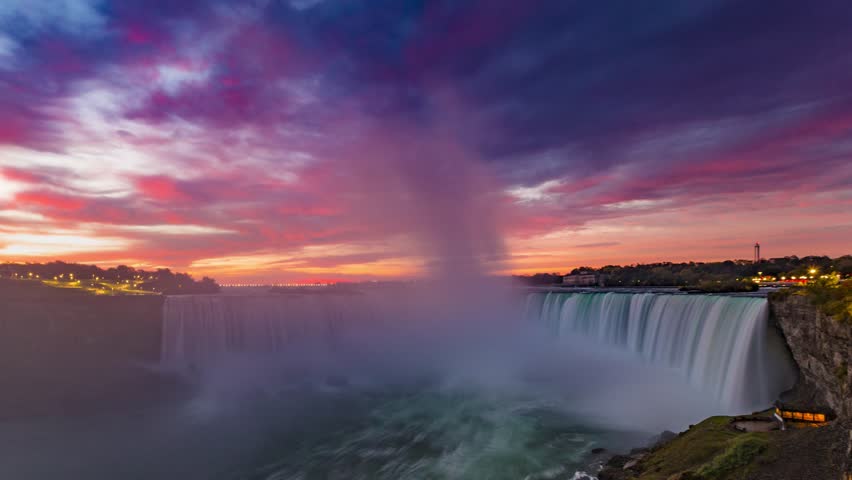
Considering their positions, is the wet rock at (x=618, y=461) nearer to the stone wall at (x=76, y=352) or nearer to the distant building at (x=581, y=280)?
the stone wall at (x=76, y=352)

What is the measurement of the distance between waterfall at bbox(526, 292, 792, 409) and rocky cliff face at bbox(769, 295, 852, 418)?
1.32 m

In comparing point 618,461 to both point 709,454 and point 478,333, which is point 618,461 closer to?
point 709,454

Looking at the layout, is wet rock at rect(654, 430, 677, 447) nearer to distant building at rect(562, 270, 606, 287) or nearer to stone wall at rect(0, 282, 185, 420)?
stone wall at rect(0, 282, 185, 420)

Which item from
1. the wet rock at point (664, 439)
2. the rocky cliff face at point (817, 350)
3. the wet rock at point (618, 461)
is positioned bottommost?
the wet rock at point (618, 461)

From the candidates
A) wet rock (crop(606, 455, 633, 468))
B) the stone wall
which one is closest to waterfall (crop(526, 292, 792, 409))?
wet rock (crop(606, 455, 633, 468))

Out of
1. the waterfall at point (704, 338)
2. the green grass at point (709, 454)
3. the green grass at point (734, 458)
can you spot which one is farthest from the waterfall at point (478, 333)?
the green grass at point (734, 458)

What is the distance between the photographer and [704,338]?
27.3 meters

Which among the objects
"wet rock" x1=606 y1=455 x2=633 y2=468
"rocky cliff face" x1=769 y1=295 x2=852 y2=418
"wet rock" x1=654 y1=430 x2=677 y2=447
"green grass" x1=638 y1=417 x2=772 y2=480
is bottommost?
"wet rock" x1=606 y1=455 x2=633 y2=468

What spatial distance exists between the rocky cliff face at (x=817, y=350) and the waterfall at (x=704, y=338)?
4.33 feet

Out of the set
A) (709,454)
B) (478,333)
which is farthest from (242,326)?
(709,454)

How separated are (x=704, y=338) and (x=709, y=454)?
15526 millimetres

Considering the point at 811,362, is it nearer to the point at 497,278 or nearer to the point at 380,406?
the point at 380,406

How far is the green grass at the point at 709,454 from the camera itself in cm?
1234

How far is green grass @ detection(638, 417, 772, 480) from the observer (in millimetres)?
12336
